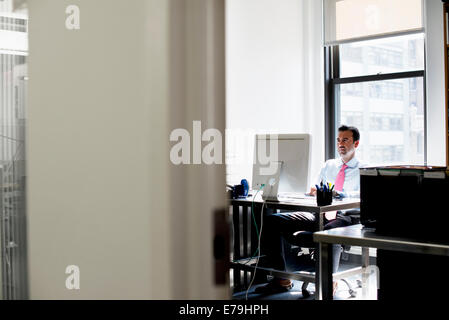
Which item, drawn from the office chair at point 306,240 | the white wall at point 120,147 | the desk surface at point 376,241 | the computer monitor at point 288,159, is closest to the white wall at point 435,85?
the office chair at point 306,240

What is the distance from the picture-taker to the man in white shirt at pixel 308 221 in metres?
3.65

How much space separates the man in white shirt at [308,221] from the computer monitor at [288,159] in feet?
1.27

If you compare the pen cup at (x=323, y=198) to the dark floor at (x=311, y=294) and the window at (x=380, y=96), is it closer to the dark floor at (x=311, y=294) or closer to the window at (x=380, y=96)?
the dark floor at (x=311, y=294)

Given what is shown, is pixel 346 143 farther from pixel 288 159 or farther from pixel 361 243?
pixel 361 243

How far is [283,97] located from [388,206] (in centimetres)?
304

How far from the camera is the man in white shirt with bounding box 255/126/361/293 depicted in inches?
144

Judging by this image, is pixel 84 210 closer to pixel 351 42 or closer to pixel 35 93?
pixel 35 93

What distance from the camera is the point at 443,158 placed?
427 cm

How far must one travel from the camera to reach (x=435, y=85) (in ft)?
14.2

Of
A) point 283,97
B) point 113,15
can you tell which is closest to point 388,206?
point 113,15

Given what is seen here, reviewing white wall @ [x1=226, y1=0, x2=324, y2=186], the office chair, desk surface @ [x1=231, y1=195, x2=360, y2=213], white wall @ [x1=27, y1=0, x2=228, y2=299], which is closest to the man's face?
the office chair

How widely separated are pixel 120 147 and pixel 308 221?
9.00 feet

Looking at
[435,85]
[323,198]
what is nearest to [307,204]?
[323,198]
